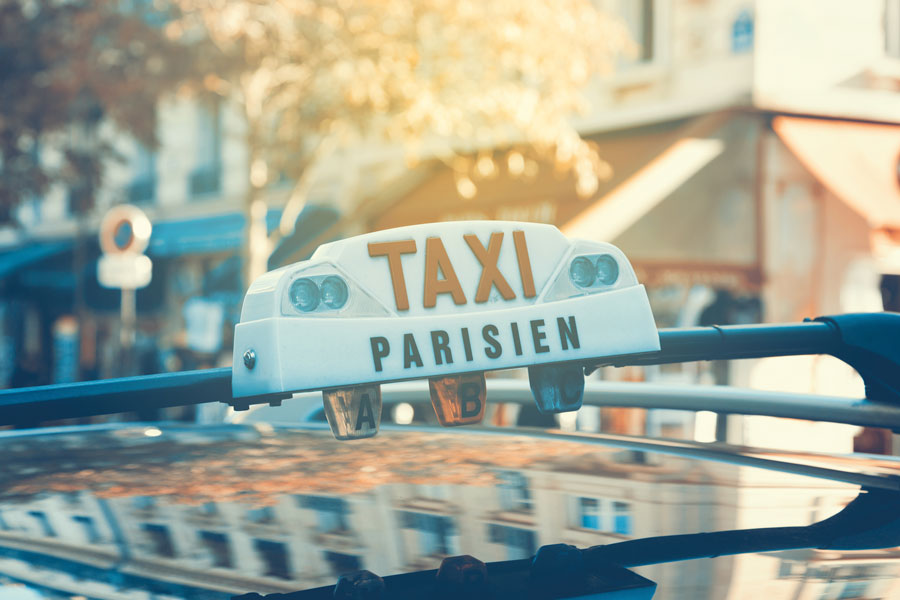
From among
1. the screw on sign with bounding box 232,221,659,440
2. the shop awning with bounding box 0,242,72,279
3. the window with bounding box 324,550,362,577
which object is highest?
the shop awning with bounding box 0,242,72,279

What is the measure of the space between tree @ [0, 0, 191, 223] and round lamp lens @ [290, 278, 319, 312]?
11.4 metres

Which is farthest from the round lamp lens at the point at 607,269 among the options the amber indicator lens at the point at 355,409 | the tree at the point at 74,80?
the tree at the point at 74,80

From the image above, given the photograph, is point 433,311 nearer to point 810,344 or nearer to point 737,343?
point 737,343

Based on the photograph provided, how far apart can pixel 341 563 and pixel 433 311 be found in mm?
283

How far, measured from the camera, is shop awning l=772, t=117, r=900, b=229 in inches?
416

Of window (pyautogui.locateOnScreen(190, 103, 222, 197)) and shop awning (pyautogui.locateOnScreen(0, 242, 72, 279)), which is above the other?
window (pyautogui.locateOnScreen(190, 103, 222, 197))

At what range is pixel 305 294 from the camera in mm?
1110

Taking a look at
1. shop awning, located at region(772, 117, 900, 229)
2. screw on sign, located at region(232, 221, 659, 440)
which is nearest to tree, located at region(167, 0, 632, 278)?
shop awning, located at region(772, 117, 900, 229)

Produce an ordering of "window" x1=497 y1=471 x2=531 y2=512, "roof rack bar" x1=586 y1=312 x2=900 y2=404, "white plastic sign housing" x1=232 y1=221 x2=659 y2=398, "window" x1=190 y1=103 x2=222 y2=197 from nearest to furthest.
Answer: "white plastic sign housing" x1=232 y1=221 x2=659 y2=398 → "roof rack bar" x1=586 y1=312 x2=900 y2=404 → "window" x1=497 y1=471 x2=531 y2=512 → "window" x1=190 y1=103 x2=222 y2=197

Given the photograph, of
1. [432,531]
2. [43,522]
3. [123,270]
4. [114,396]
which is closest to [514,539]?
[432,531]

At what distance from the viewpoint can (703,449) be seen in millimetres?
1898

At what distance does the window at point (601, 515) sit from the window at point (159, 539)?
462 mm

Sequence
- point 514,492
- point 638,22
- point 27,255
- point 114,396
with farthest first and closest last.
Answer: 1. point 27,255
2. point 638,22
3. point 514,492
4. point 114,396

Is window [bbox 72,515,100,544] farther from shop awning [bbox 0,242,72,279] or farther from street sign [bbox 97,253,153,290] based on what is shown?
shop awning [bbox 0,242,72,279]
